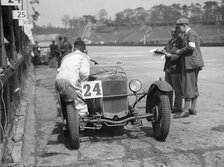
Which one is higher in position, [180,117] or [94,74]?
[94,74]

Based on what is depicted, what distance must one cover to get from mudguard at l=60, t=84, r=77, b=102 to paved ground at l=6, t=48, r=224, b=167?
31.6 inches

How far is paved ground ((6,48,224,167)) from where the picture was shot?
16.1 ft

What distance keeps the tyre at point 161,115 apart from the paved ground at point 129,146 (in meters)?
0.16

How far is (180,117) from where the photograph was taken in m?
7.30

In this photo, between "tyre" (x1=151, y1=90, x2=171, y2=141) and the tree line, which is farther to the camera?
the tree line

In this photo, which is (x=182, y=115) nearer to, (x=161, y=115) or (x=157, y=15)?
(x=161, y=115)

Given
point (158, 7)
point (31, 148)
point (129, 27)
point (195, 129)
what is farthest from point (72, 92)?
point (158, 7)

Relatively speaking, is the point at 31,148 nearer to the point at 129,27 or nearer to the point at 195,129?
the point at 195,129

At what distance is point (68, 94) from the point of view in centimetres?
536

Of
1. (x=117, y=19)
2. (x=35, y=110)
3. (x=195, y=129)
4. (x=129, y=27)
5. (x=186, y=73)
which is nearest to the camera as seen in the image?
(x=195, y=129)

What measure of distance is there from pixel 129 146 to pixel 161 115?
718 millimetres

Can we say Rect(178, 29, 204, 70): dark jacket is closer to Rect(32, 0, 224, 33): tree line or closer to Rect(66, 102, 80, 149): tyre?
Rect(66, 102, 80, 149): tyre

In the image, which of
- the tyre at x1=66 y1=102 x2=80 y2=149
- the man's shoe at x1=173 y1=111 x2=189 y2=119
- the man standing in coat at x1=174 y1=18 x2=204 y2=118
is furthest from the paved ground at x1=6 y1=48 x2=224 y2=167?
the man standing in coat at x1=174 y1=18 x2=204 y2=118

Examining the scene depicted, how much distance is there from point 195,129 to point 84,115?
2.08m
